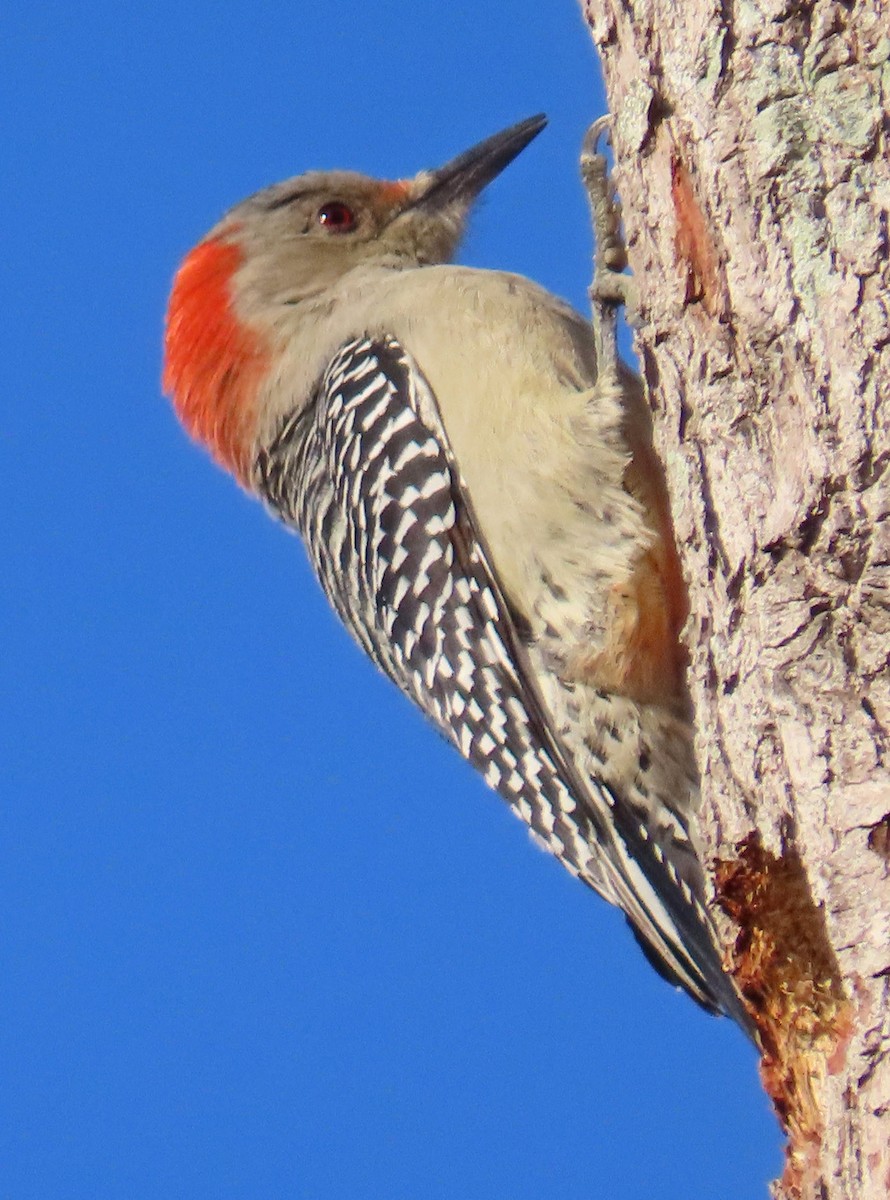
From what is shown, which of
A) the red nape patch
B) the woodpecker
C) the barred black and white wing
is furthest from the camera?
the red nape patch

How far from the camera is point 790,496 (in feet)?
8.96

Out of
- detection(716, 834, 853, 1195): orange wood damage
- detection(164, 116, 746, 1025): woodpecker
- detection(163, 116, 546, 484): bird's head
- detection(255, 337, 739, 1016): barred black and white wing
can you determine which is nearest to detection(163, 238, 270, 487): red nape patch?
detection(163, 116, 546, 484): bird's head

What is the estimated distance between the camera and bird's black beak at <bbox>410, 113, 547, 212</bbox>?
5566 mm

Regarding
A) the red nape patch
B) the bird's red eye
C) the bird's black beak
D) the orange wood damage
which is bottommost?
the orange wood damage

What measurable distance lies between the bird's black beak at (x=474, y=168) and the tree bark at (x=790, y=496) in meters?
2.38

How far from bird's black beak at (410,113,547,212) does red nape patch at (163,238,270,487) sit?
2.55 ft

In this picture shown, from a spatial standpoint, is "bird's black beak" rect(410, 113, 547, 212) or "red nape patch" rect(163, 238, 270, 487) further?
"bird's black beak" rect(410, 113, 547, 212)

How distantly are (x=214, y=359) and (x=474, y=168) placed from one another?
4.21 ft

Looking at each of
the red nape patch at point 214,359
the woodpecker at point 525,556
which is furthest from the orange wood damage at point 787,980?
the red nape patch at point 214,359

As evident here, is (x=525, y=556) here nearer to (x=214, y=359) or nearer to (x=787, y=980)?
(x=787, y=980)

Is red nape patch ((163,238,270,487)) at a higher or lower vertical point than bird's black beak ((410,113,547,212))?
lower

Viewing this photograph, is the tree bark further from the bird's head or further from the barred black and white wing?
the bird's head

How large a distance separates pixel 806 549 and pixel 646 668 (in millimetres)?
1243

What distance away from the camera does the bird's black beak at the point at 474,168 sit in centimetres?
557
